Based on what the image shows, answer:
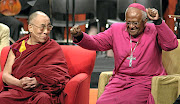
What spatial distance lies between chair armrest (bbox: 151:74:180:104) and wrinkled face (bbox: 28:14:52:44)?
3.93 feet

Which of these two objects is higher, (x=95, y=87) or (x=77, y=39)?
(x=77, y=39)

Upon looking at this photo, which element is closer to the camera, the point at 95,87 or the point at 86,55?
the point at 86,55

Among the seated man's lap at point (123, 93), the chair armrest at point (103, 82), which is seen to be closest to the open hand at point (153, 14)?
the seated man's lap at point (123, 93)

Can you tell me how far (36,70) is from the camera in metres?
3.24

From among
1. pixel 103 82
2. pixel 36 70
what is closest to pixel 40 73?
pixel 36 70

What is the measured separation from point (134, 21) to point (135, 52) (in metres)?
0.31

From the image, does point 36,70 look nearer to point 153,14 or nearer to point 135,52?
point 135,52

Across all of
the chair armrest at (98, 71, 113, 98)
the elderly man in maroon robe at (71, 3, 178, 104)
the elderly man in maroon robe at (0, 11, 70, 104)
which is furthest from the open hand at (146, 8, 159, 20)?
the elderly man in maroon robe at (0, 11, 70, 104)

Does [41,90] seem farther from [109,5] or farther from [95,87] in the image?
[109,5]

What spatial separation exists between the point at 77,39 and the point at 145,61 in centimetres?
68

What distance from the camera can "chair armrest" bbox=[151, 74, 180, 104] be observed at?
2.93 metres

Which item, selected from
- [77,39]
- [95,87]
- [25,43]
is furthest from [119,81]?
[95,87]

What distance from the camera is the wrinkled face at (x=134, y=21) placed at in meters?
3.08

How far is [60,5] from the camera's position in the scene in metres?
6.04
